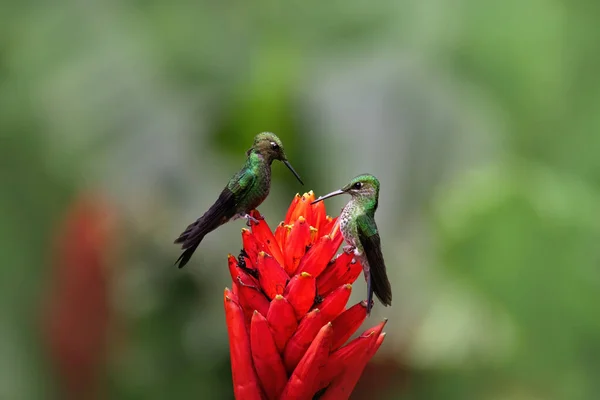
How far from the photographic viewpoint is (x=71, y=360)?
149 centimetres

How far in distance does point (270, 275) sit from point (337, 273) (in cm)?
5

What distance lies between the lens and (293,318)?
1.78 feet

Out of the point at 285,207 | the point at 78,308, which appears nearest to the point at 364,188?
the point at 78,308

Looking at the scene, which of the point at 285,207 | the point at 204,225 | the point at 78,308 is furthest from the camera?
the point at 285,207

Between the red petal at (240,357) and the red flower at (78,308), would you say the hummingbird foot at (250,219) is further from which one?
the red flower at (78,308)

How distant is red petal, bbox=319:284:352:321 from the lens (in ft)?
1.77

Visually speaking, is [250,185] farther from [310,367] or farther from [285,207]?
[285,207]

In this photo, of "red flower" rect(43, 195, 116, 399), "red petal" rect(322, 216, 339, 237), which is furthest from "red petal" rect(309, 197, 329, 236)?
"red flower" rect(43, 195, 116, 399)

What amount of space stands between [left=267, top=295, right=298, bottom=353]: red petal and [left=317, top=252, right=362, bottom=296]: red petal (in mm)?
34

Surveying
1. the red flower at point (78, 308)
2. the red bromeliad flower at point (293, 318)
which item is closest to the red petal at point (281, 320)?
the red bromeliad flower at point (293, 318)

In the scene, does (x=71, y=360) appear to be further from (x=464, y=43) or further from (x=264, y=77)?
(x=464, y=43)

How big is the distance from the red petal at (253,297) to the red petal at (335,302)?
0.04m

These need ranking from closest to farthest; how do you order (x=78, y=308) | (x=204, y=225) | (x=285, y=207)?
(x=204, y=225) < (x=78, y=308) < (x=285, y=207)

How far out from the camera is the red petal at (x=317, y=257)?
0.54m
